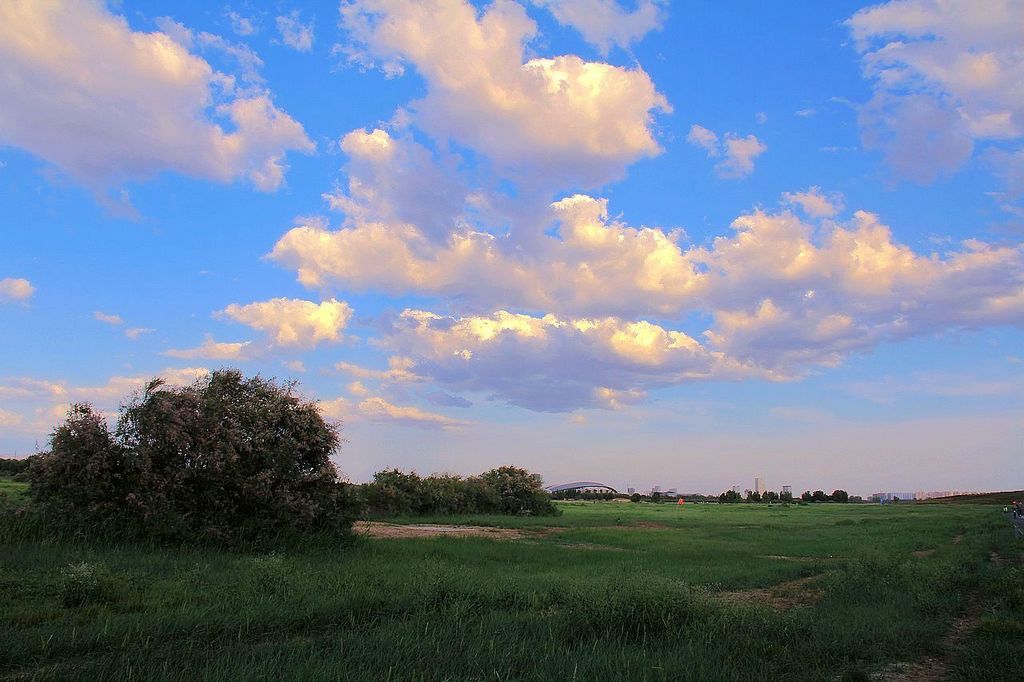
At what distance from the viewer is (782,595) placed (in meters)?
13.5

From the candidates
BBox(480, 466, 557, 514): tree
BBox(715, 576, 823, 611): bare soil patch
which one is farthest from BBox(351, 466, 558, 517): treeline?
BBox(715, 576, 823, 611): bare soil patch

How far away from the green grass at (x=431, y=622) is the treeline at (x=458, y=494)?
2816cm

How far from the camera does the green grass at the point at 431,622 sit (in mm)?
6453

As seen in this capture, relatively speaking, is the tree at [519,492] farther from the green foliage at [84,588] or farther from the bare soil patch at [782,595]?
the green foliage at [84,588]

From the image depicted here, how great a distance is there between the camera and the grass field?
6.47 m

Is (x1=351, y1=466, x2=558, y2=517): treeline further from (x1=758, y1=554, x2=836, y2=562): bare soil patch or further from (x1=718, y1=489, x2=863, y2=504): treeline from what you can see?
(x1=718, y1=489, x2=863, y2=504): treeline

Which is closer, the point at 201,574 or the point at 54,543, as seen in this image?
the point at 201,574

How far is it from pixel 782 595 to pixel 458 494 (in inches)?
1382

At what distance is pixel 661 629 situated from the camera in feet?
28.9

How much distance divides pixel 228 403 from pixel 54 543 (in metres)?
5.17

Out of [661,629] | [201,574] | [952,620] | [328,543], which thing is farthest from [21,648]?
[952,620]

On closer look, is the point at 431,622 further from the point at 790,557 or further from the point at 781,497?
the point at 781,497

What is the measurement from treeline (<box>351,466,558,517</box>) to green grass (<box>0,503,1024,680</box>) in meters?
28.2

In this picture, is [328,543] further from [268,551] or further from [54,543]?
[54,543]
